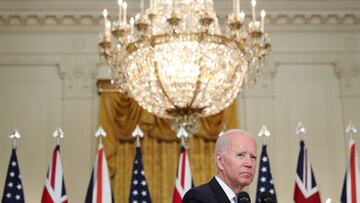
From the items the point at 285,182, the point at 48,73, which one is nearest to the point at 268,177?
the point at 285,182

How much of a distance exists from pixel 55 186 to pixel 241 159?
564 cm

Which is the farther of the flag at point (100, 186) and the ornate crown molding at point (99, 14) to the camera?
the ornate crown molding at point (99, 14)

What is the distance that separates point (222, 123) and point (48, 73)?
288 cm

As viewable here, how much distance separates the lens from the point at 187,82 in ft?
22.0

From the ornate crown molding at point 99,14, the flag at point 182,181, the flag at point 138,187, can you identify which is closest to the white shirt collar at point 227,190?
the flag at point 182,181

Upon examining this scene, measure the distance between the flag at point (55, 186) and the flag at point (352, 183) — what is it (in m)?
3.44

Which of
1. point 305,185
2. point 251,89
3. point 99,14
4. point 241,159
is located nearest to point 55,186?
point 305,185

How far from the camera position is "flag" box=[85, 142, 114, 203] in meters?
7.93

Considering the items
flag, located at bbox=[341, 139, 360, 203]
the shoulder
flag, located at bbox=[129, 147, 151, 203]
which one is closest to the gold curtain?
flag, located at bbox=[129, 147, 151, 203]

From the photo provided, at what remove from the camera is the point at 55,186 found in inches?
320

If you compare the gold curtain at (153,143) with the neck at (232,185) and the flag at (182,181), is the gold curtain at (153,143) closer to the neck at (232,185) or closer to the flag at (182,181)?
the flag at (182,181)

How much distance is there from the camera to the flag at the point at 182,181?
8.01 meters

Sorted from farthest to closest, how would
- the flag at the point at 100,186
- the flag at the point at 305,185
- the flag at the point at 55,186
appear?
1. the flag at the point at 305,185
2. the flag at the point at 55,186
3. the flag at the point at 100,186

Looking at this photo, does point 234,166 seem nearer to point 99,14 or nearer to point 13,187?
point 13,187
